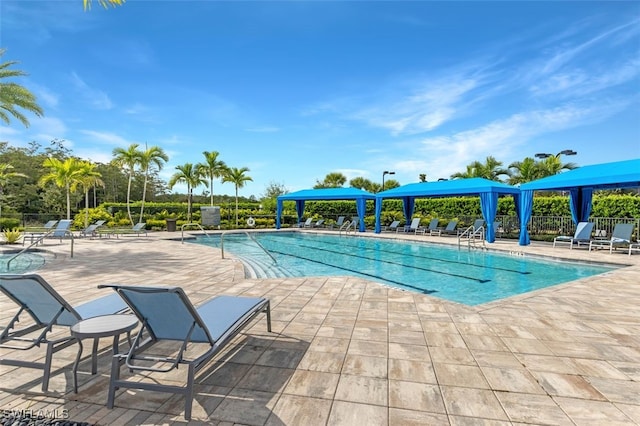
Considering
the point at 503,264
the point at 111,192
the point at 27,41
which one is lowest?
the point at 503,264

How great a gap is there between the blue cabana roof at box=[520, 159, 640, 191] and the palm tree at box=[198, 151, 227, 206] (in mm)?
20627

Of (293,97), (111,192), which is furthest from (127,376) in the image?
(111,192)

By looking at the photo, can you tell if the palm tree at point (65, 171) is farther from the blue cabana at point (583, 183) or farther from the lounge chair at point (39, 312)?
the blue cabana at point (583, 183)

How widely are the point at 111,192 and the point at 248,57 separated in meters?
30.6

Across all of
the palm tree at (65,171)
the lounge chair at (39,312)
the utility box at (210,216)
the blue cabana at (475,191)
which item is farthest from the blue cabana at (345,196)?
the lounge chair at (39,312)

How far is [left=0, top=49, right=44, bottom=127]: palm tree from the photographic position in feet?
37.2

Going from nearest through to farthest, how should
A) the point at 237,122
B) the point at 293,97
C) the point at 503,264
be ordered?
the point at 503,264, the point at 293,97, the point at 237,122

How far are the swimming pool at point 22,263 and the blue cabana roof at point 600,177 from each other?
52.3 ft

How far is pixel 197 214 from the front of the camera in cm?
2564

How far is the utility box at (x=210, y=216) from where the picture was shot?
2423 cm

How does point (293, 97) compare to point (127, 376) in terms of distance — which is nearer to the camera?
point (127, 376)

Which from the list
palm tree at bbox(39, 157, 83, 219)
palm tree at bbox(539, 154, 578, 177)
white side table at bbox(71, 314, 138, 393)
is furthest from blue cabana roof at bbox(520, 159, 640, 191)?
palm tree at bbox(39, 157, 83, 219)

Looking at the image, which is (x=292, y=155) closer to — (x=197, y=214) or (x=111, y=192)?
(x=197, y=214)

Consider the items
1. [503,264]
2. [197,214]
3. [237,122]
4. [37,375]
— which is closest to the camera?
[37,375]
